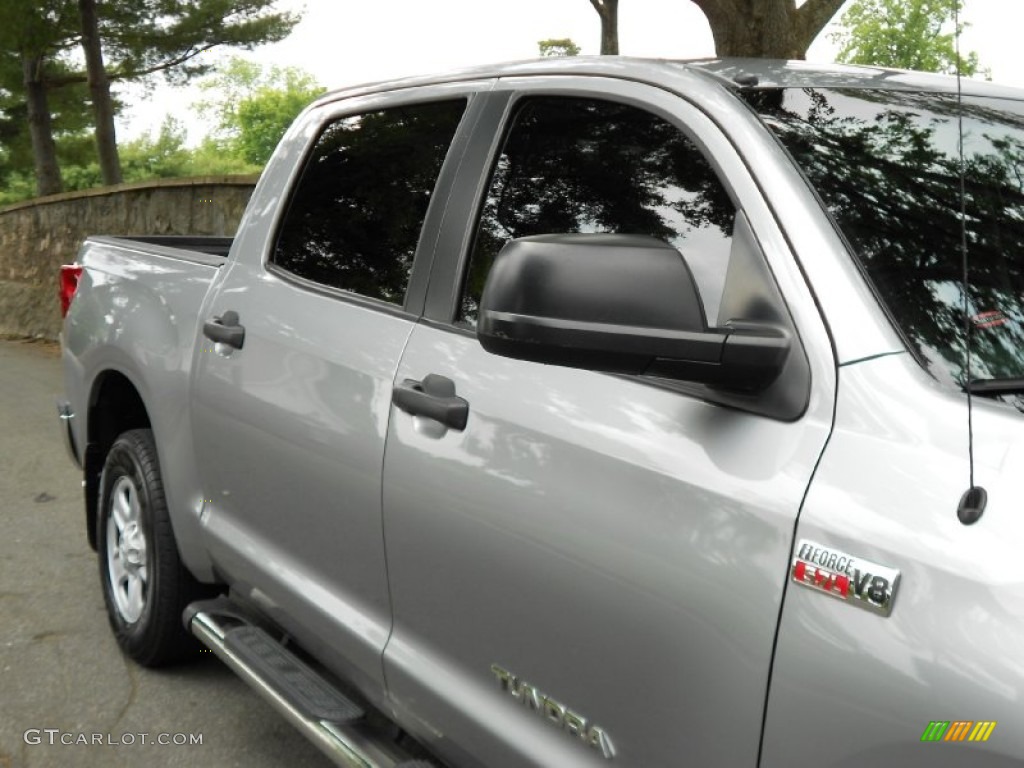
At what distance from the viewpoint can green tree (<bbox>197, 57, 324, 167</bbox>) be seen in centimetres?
12369

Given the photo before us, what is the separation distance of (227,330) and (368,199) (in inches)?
22.7

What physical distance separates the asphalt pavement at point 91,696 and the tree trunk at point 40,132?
67.4ft

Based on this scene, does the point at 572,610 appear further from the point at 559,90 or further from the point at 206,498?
the point at 206,498

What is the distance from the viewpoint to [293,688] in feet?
10.4

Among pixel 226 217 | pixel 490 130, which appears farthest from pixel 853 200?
pixel 226 217

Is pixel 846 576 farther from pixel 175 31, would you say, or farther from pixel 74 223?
pixel 175 31

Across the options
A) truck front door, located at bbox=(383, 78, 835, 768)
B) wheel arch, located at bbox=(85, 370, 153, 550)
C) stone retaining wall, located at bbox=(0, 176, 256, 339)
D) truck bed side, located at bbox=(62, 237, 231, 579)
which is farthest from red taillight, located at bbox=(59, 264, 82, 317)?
stone retaining wall, located at bbox=(0, 176, 256, 339)

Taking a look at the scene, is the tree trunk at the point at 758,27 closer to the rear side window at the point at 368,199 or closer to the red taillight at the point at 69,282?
the red taillight at the point at 69,282

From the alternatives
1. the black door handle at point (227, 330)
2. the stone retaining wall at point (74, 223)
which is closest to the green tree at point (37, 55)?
the stone retaining wall at point (74, 223)

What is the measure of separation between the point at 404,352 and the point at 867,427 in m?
1.22

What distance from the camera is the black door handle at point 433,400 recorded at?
8.38 ft

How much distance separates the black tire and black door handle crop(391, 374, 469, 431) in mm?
1608

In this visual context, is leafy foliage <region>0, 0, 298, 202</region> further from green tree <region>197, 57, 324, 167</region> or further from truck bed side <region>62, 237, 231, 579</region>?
green tree <region>197, 57, 324, 167</region>

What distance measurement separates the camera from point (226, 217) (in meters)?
11.8
